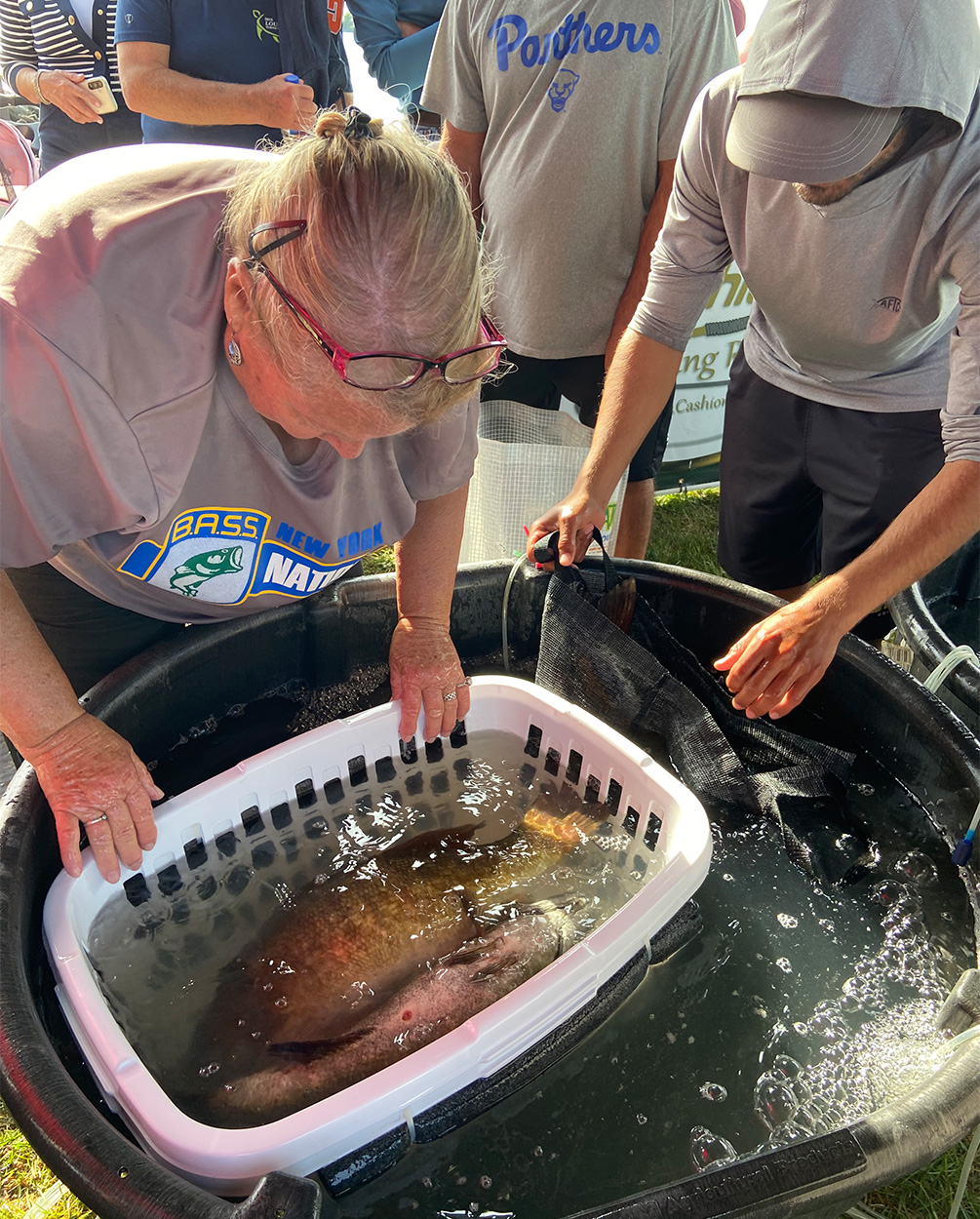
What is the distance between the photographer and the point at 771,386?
85.4 inches

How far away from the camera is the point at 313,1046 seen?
132cm

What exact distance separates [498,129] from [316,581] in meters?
1.49

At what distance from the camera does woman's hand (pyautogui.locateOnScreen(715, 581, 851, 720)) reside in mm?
1590

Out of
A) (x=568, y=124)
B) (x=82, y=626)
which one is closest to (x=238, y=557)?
(x=82, y=626)

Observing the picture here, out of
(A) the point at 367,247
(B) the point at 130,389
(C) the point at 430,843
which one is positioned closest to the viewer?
(A) the point at 367,247

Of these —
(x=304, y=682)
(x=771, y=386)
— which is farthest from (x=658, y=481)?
(x=304, y=682)

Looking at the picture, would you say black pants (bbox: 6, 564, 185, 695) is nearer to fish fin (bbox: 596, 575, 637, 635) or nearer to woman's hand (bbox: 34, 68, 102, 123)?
fish fin (bbox: 596, 575, 637, 635)

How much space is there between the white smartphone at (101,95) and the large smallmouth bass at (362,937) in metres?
2.68

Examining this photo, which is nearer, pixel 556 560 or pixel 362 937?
pixel 362 937

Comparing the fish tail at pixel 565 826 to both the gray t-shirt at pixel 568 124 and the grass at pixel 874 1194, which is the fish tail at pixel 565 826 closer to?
the grass at pixel 874 1194

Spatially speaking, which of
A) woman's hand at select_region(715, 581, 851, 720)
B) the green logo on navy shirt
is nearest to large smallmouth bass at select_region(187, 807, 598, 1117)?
woman's hand at select_region(715, 581, 851, 720)

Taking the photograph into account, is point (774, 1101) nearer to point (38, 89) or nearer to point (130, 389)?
point (130, 389)

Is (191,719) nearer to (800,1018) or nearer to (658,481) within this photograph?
(800,1018)

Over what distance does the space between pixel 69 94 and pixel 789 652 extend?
2884 millimetres
